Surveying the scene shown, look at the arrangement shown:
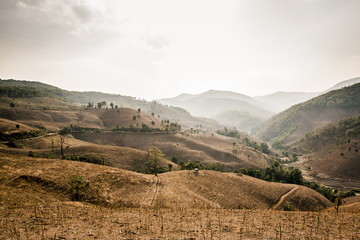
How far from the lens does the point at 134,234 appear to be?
60.1ft

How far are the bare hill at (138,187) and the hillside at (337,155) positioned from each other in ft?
288

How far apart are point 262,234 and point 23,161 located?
64573 mm

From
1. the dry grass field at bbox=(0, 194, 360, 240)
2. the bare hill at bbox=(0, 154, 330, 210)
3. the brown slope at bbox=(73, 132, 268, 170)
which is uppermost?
the dry grass field at bbox=(0, 194, 360, 240)

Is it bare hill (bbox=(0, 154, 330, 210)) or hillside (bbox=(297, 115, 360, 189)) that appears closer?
bare hill (bbox=(0, 154, 330, 210))

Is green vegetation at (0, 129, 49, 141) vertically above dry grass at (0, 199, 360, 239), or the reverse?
dry grass at (0, 199, 360, 239)

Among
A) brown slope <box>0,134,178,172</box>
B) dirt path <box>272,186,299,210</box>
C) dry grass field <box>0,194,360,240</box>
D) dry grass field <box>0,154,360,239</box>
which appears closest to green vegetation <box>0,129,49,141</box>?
brown slope <box>0,134,178,172</box>

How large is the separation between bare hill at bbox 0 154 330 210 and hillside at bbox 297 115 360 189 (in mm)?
87831

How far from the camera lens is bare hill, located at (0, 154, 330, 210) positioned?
4022 cm

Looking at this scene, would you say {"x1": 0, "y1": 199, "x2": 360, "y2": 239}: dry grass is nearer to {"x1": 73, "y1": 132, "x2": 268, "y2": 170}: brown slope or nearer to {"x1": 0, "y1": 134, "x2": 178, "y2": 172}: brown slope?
{"x1": 0, "y1": 134, "x2": 178, "y2": 172}: brown slope

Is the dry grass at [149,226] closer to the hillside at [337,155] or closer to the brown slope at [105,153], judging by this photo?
the brown slope at [105,153]

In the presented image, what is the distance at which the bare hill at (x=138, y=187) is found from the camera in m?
40.2

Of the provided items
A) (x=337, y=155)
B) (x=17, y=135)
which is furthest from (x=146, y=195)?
(x=337, y=155)

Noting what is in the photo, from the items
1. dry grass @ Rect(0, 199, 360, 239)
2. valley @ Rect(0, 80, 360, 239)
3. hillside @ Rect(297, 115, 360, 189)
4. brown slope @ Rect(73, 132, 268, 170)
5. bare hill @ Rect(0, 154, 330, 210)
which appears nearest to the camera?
dry grass @ Rect(0, 199, 360, 239)

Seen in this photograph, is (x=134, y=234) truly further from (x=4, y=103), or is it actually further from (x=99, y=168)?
(x=4, y=103)
